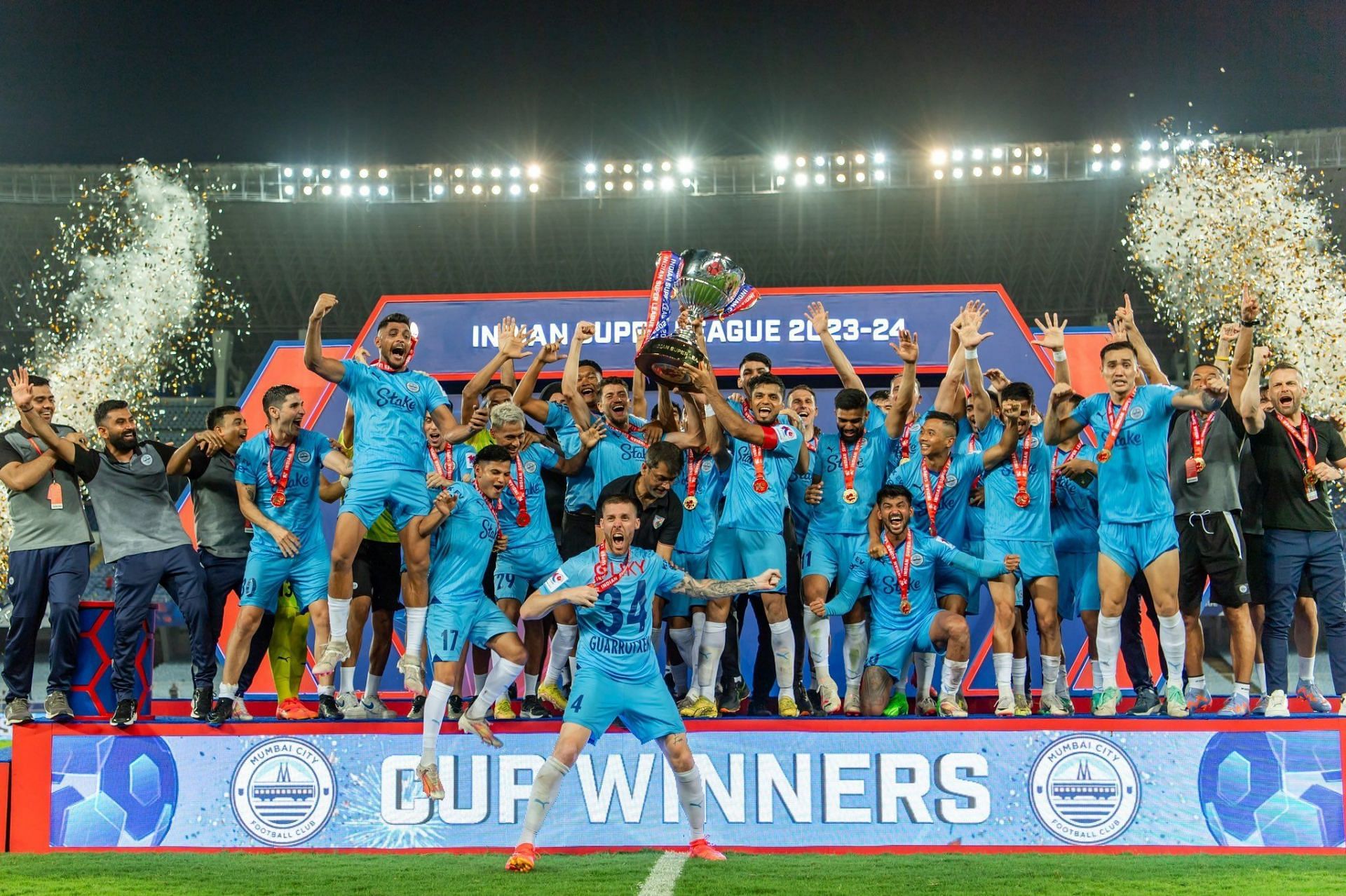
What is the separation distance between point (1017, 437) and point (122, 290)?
28.0 metres

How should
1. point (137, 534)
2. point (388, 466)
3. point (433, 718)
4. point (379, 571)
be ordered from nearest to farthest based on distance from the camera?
point (433, 718) < point (388, 466) < point (137, 534) < point (379, 571)

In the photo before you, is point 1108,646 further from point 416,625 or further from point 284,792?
point 284,792

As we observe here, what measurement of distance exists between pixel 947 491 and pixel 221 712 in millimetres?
4528

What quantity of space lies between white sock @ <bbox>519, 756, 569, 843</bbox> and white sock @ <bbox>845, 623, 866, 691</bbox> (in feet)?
7.18

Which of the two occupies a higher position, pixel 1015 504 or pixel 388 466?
pixel 388 466

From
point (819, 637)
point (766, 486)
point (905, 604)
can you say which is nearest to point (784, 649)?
point (819, 637)

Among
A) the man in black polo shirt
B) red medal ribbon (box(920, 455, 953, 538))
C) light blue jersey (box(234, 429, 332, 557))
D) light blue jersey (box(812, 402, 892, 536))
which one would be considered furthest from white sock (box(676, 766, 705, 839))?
the man in black polo shirt

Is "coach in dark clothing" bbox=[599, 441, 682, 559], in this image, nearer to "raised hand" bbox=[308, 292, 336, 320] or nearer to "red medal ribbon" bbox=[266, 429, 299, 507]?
"raised hand" bbox=[308, 292, 336, 320]

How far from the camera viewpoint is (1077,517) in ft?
25.0

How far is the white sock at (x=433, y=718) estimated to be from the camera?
6480mm

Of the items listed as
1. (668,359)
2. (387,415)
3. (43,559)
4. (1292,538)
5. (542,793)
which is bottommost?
(542,793)

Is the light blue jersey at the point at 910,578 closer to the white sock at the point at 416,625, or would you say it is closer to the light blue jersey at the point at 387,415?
the white sock at the point at 416,625

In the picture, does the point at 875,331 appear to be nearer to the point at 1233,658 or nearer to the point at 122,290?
the point at 1233,658

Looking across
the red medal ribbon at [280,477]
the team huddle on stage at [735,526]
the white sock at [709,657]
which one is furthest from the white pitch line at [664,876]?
the red medal ribbon at [280,477]
